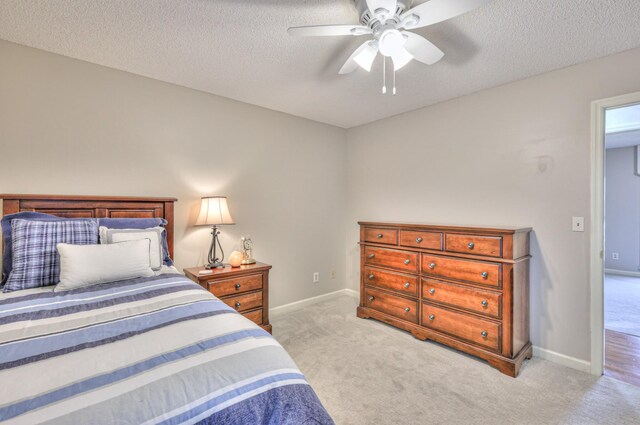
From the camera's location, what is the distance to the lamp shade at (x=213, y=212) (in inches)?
107

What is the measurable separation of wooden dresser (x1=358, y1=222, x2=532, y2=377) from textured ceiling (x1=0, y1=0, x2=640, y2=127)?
1.32 metres

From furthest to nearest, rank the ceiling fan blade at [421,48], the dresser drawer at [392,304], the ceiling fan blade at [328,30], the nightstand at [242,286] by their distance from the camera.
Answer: the dresser drawer at [392,304]
the nightstand at [242,286]
the ceiling fan blade at [421,48]
the ceiling fan blade at [328,30]

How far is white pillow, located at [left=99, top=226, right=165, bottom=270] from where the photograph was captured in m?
2.06

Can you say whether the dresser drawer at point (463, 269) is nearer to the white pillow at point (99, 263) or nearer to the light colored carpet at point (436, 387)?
the light colored carpet at point (436, 387)

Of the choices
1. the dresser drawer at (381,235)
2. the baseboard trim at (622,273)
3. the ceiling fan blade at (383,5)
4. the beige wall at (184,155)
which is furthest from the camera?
the baseboard trim at (622,273)

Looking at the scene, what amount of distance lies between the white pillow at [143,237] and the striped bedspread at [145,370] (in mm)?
727

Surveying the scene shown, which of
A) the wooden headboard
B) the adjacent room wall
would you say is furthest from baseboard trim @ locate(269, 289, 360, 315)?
the adjacent room wall

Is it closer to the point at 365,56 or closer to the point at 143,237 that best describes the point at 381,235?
the point at 365,56

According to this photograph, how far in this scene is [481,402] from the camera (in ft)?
6.31

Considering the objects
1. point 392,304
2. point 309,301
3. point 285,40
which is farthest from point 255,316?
point 285,40

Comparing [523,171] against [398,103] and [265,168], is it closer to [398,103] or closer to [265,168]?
[398,103]

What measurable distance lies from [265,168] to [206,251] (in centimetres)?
110

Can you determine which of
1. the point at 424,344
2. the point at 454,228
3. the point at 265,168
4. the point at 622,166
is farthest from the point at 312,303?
the point at 622,166

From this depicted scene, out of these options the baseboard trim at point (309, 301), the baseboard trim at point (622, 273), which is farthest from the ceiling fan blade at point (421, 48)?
the baseboard trim at point (622, 273)
